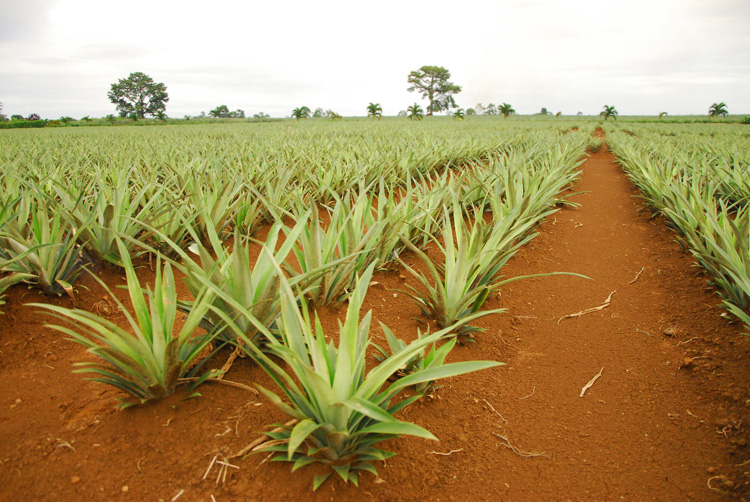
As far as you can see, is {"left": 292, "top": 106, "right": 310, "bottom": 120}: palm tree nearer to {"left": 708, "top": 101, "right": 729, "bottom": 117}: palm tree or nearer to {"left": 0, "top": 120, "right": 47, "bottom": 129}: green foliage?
{"left": 0, "top": 120, "right": 47, "bottom": 129}: green foliage

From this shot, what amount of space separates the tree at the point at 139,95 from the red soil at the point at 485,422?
56.7m

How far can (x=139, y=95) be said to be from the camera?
160 feet

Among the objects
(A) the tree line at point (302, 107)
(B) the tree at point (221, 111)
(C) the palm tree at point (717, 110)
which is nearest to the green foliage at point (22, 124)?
(A) the tree line at point (302, 107)

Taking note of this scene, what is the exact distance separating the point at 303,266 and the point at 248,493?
922mm

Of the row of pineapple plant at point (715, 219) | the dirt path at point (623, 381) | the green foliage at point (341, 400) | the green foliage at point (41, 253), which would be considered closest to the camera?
the green foliage at point (341, 400)

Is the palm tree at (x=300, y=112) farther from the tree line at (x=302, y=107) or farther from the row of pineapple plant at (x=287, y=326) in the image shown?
the row of pineapple plant at (x=287, y=326)

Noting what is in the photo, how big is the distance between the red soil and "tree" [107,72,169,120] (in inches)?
2232

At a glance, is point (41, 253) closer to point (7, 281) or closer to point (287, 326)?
point (7, 281)

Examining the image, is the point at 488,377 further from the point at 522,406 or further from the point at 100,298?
the point at 100,298

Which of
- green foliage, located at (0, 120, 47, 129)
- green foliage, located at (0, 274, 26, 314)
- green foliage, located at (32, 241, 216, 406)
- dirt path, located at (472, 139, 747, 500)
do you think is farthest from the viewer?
green foliage, located at (0, 120, 47, 129)

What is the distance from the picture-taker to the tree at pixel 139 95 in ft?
156

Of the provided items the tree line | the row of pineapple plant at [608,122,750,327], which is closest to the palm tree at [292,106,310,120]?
the tree line

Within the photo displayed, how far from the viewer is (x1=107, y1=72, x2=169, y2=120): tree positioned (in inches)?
1873

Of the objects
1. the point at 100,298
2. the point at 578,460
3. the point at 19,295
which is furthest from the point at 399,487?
the point at 19,295
